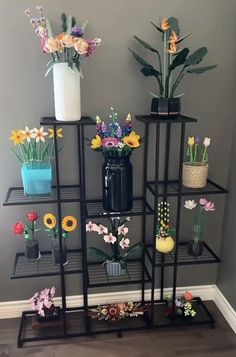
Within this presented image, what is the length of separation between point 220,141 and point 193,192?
427 mm

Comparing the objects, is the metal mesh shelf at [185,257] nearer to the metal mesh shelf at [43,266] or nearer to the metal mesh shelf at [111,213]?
the metal mesh shelf at [111,213]

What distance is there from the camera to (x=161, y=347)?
6.64 feet

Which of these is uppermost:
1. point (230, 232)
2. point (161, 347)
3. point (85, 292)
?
point (230, 232)

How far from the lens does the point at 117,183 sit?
6.13 ft

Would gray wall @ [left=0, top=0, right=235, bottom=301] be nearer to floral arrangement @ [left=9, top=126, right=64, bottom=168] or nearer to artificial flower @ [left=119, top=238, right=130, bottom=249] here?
floral arrangement @ [left=9, top=126, right=64, bottom=168]

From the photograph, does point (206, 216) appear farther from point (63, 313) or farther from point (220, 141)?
point (63, 313)

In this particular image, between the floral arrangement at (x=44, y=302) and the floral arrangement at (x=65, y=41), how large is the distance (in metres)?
1.29

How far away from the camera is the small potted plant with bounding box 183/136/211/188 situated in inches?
77.5

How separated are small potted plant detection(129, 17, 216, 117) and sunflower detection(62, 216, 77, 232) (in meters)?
0.76

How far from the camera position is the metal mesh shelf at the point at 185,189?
1.96 m

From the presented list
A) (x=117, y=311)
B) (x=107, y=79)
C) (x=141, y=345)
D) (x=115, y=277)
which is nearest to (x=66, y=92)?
(x=107, y=79)

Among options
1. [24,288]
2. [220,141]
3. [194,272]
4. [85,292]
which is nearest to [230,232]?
[194,272]

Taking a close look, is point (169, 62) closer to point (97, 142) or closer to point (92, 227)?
point (97, 142)

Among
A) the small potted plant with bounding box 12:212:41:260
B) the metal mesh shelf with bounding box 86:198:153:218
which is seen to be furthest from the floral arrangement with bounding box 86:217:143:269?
the small potted plant with bounding box 12:212:41:260
